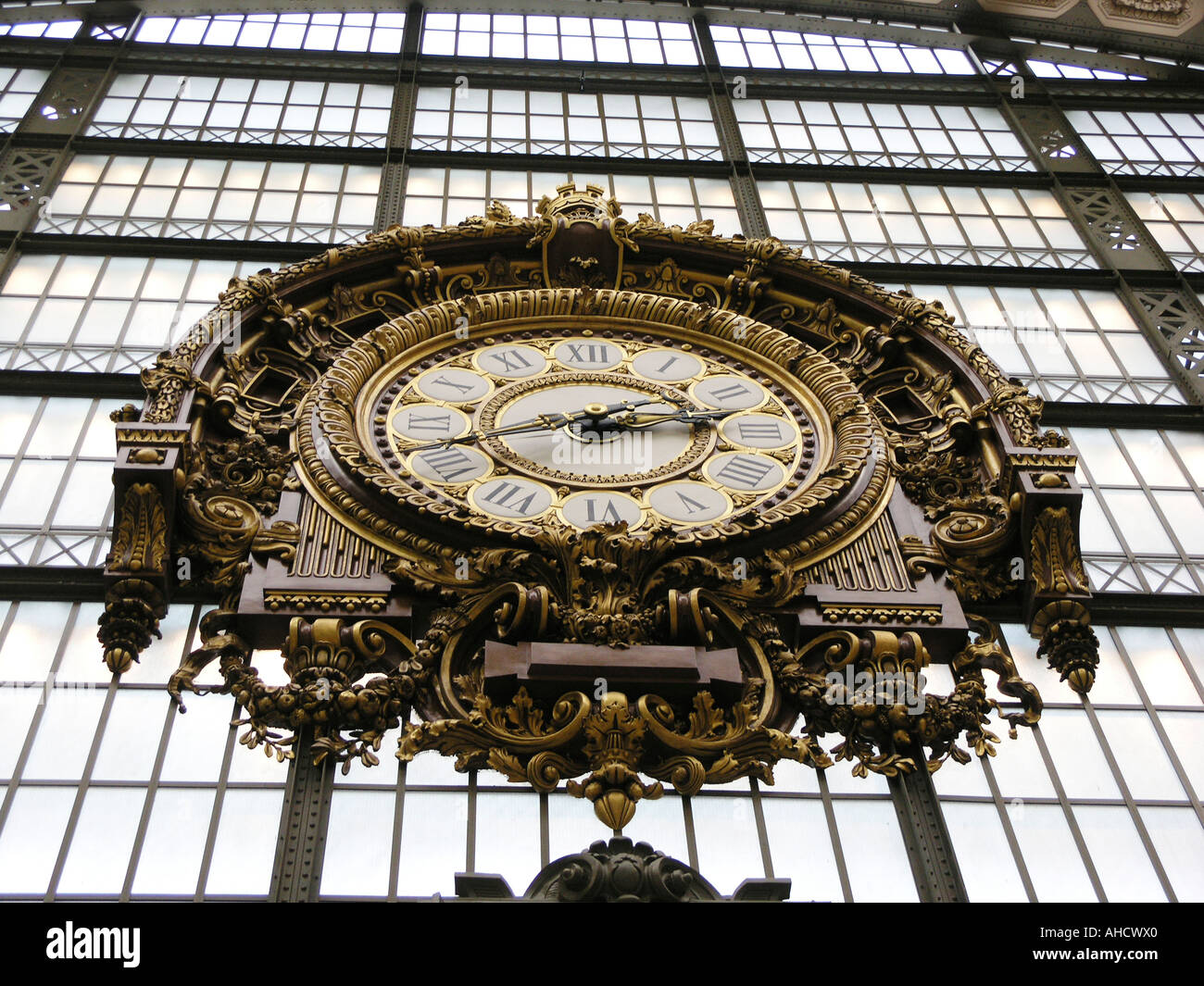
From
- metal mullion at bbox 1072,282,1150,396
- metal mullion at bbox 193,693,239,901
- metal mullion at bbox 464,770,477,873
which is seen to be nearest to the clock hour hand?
metal mullion at bbox 193,693,239,901

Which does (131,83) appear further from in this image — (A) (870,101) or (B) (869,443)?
(B) (869,443)

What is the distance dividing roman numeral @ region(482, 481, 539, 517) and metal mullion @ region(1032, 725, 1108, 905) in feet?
11.7

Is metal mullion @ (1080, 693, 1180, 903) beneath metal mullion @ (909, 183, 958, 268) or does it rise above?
beneath

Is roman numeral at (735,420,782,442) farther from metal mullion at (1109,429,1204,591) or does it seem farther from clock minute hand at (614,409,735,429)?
metal mullion at (1109,429,1204,591)

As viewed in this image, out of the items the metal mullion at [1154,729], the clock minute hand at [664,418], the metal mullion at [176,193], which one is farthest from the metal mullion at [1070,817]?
the metal mullion at [176,193]

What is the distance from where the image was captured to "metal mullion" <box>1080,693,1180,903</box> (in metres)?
8.74

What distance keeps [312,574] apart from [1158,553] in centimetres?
655

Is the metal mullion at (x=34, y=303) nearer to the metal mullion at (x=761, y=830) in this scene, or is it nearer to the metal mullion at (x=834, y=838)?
the metal mullion at (x=761, y=830)

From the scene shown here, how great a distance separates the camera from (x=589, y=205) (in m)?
13.0

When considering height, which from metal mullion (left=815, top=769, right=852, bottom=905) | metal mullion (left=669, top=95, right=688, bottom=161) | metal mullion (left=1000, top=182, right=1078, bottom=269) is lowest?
metal mullion (left=815, top=769, right=852, bottom=905)

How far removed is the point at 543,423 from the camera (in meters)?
11.0

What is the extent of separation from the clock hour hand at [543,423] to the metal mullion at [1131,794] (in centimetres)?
382

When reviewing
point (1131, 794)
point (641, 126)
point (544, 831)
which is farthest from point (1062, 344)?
point (544, 831)

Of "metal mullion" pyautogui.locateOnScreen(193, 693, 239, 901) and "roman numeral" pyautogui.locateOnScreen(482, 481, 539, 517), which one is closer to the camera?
"metal mullion" pyautogui.locateOnScreen(193, 693, 239, 901)
